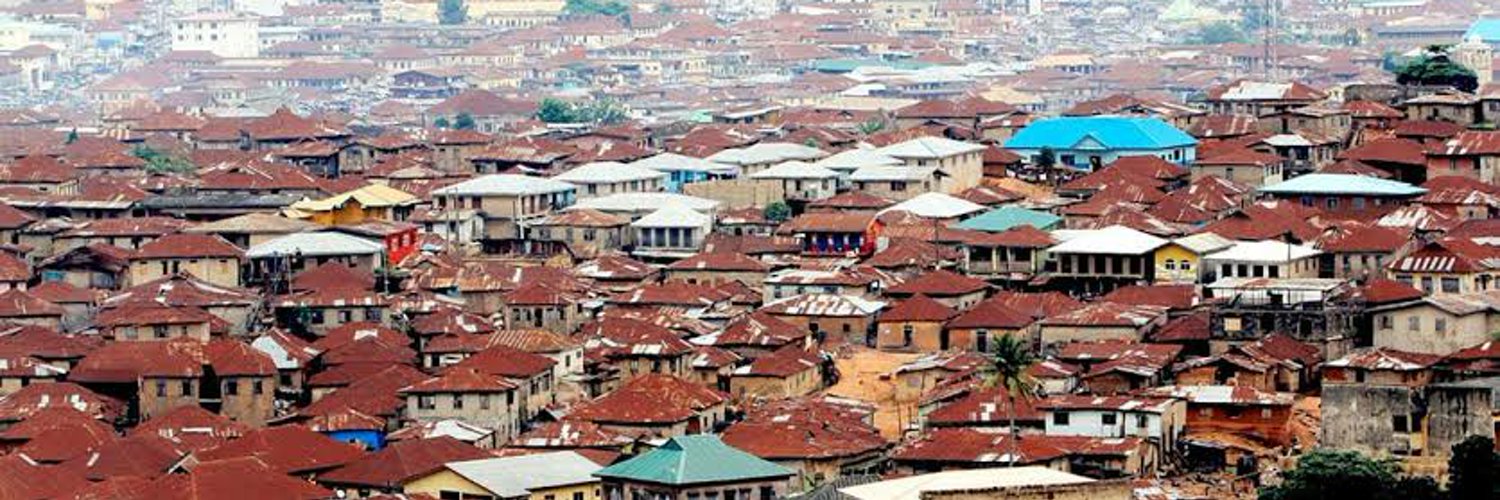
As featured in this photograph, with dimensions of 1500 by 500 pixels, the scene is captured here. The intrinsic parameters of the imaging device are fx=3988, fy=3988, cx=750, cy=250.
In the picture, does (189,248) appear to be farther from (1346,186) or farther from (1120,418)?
(1120,418)

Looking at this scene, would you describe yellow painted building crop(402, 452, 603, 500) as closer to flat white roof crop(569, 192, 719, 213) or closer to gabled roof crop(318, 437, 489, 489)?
gabled roof crop(318, 437, 489, 489)

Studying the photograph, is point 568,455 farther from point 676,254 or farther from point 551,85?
point 551,85

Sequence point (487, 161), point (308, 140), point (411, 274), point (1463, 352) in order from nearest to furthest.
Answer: point (1463, 352)
point (411, 274)
point (487, 161)
point (308, 140)

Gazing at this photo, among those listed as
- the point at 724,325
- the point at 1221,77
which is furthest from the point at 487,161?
the point at 1221,77

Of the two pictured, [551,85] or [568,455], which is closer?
[568,455]

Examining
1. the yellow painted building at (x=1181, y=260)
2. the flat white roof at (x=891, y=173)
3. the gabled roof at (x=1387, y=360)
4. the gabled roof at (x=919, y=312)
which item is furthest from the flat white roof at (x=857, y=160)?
the gabled roof at (x=1387, y=360)

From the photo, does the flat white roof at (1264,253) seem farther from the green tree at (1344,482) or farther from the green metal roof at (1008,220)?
the green tree at (1344,482)

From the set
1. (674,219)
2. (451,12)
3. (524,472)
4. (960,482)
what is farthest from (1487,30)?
(960,482)
